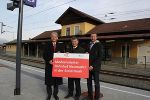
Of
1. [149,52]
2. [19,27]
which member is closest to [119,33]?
[149,52]

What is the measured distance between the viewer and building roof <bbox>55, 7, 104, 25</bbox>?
40.2 metres

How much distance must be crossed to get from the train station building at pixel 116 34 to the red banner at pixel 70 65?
12.9 meters

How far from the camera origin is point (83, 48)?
292 inches

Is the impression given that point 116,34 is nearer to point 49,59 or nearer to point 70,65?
point 70,65

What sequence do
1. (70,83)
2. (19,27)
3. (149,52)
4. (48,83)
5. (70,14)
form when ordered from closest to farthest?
1. (48,83)
2. (70,83)
3. (19,27)
4. (149,52)
5. (70,14)

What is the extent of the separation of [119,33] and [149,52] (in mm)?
5786

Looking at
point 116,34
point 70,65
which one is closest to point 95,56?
point 70,65

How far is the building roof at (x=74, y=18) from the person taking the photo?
4022 cm

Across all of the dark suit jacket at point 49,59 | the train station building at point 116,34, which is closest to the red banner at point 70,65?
the dark suit jacket at point 49,59

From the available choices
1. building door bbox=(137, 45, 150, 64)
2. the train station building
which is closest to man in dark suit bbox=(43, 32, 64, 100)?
the train station building

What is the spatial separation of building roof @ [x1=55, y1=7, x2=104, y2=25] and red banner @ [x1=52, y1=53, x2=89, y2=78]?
32.9m

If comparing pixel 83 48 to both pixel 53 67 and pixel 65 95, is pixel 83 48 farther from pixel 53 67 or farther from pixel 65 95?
pixel 65 95

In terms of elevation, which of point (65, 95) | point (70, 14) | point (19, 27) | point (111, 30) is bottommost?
point (65, 95)

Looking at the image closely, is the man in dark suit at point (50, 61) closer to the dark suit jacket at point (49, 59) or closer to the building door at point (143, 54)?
the dark suit jacket at point (49, 59)
